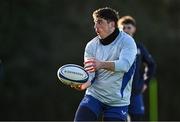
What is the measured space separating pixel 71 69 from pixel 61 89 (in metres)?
11.9

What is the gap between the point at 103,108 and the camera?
8047 millimetres

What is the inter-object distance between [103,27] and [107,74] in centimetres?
53

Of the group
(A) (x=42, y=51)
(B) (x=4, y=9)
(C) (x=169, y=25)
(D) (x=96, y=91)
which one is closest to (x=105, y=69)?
(D) (x=96, y=91)

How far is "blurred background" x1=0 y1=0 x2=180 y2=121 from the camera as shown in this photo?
63.6 feet

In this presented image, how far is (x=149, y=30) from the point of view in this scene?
21.2m

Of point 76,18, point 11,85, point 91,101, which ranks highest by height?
point 91,101

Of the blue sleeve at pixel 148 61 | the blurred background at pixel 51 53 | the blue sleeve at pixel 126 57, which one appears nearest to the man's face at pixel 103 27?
the blue sleeve at pixel 126 57

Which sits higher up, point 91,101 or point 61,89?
point 91,101

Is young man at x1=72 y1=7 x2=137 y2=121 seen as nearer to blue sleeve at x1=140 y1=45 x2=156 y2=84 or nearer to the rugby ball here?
the rugby ball

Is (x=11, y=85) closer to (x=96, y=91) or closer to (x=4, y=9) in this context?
(x=4, y=9)

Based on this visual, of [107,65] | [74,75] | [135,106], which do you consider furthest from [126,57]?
[135,106]

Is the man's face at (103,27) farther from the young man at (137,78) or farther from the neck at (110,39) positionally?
the young man at (137,78)

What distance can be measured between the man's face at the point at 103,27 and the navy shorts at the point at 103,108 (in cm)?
73

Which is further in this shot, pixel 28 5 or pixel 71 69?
pixel 28 5
